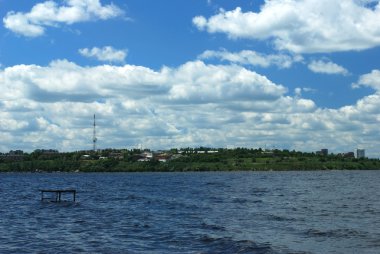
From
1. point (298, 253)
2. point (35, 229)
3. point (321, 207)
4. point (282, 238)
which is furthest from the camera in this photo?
point (321, 207)

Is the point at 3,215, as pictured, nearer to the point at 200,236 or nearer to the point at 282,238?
the point at 200,236

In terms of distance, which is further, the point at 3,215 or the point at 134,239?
the point at 3,215

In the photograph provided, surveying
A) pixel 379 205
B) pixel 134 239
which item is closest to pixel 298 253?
pixel 134 239

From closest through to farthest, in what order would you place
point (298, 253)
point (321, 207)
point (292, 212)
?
point (298, 253)
point (292, 212)
point (321, 207)

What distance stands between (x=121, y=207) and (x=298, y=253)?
44.4m

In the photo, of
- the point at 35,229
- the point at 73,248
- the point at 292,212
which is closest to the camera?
the point at 73,248

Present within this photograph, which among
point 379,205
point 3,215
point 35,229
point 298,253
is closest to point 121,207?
point 3,215

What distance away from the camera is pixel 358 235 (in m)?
46.1

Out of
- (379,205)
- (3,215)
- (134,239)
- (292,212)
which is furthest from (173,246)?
(379,205)

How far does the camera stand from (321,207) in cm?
7256

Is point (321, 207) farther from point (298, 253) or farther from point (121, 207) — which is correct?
point (298, 253)

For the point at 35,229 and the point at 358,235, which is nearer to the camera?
the point at 358,235

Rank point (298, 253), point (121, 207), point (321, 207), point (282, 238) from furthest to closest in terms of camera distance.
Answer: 1. point (121, 207)
2. point (321, 207)
3. point (282, 238)
4. point (298, 253)

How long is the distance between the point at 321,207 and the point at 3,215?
42512mm
